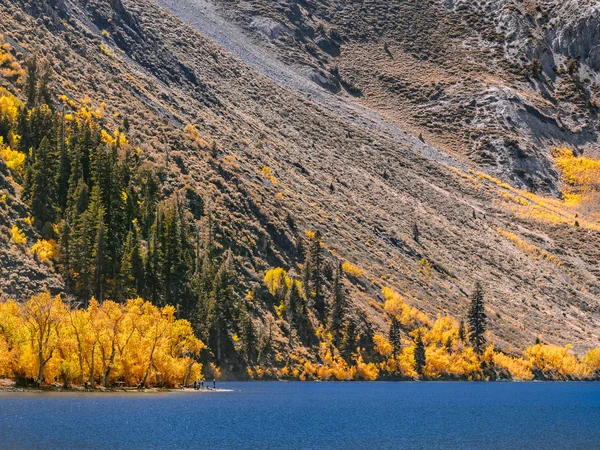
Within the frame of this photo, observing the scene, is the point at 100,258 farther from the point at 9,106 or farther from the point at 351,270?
the point at 351,270

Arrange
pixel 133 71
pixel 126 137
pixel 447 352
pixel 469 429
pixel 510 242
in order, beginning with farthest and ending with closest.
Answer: pixel 510 242 → pixel 133 71 → pixel 447 352 → pixel 126 137 → pixel 469 429

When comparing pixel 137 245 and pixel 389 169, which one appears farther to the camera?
pixel 389 169

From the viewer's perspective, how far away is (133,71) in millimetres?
123938

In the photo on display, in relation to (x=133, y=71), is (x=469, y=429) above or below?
below

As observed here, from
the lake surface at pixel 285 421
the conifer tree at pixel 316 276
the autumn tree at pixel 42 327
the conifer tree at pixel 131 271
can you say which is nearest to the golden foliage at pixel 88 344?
the autumn tree at pixel 42 327

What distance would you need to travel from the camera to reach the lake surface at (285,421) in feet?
A: 141

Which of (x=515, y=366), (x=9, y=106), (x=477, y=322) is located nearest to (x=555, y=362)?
(x=515, y=366)

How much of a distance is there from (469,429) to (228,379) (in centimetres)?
4167

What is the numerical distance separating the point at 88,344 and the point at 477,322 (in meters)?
64.4

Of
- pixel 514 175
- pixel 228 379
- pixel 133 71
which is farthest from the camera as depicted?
pixel 514 175

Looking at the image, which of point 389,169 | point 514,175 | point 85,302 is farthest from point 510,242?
point 85,302

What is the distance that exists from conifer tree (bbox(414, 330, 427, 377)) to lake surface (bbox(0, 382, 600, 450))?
2304 centimetres

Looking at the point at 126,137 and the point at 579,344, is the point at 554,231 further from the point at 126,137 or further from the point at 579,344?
the point at 126,137

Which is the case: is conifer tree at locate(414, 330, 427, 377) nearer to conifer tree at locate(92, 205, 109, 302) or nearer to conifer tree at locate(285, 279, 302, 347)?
conifer tree at locate(285, 279, 302, 347)
